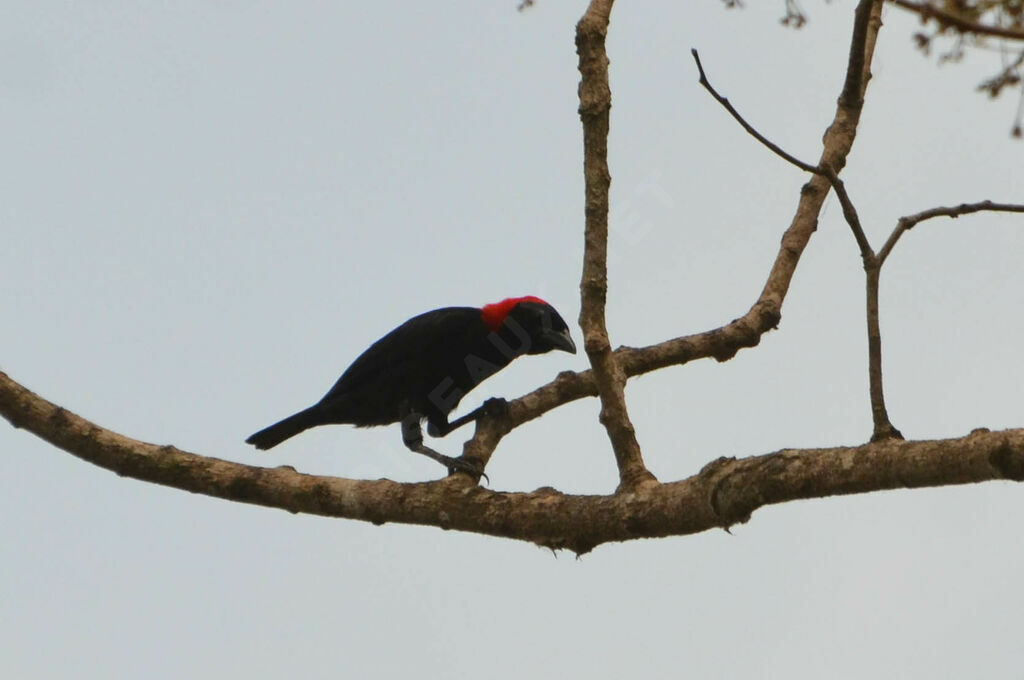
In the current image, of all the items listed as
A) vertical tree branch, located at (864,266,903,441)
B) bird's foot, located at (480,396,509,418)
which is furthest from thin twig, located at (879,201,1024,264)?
bird's foot, located at (480,396,509,418)

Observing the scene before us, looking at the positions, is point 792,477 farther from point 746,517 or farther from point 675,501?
point 675,501

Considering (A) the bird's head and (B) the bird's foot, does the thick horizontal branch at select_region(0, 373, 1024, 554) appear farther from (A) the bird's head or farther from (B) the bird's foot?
(A) the bird's head

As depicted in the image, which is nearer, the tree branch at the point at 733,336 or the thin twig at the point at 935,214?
the thin twig at the point at 935,214

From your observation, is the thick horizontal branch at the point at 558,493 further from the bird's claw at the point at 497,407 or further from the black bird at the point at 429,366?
the black bird at the point at 429,366

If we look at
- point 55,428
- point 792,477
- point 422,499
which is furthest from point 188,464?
point 792,477

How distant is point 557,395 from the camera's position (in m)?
5.00

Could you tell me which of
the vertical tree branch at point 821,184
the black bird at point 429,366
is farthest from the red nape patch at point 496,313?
the vertical tree branch at point 821,184

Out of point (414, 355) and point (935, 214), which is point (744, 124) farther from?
point (414, 355)

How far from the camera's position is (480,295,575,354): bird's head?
22.2ft

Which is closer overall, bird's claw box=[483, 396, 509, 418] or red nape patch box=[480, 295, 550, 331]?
bird's claw box=[483, 396, 509, 418]

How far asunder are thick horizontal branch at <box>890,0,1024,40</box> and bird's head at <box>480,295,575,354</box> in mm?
4711

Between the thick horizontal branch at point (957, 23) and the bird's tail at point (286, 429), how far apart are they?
16.1 feet

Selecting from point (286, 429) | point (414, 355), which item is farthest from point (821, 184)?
point (286, 429)

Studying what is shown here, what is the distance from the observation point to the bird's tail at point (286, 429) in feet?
21.3
